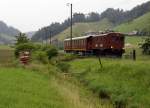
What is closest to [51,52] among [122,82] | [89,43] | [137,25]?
[89,43]

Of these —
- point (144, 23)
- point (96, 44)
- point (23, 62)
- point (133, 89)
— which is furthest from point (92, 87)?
point (144, 23)

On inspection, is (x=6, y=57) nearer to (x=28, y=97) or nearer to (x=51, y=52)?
(x=51, y=52)

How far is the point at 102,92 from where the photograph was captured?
27.7 m

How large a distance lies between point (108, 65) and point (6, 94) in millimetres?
19825

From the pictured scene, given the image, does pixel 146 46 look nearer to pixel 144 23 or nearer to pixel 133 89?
pixel 133 89

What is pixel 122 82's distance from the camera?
27.9 metres

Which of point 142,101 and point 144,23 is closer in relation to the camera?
point 142,101

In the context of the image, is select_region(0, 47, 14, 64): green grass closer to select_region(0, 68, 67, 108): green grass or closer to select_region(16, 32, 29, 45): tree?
select_region(16, 32, 29, 45): tree

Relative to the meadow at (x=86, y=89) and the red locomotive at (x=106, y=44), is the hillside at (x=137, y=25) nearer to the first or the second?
the red locomotive at (x=106, y=44)

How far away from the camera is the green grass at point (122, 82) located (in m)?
23.1

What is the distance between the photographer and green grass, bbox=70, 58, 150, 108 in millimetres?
23108

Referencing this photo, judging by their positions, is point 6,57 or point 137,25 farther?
point 137,25

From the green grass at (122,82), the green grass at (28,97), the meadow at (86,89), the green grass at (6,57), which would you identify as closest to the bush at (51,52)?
the green grass at (6,57)

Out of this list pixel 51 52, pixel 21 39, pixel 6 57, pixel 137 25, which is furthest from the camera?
pixel 137 25
